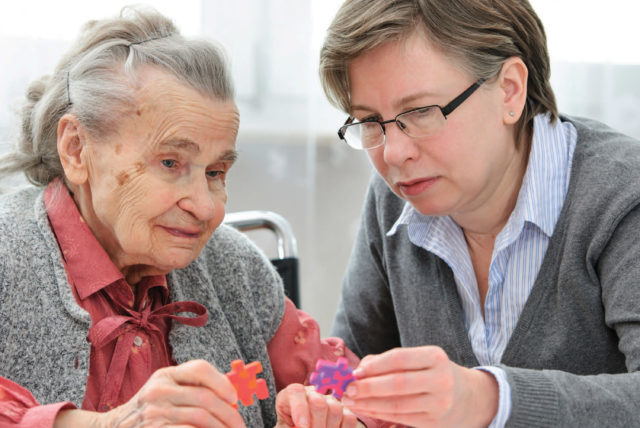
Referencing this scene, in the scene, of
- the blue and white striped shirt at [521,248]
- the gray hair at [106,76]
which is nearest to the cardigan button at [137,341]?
the gray hair at [106,76]

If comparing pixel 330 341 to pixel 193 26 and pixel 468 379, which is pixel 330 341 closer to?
pixel 468 379

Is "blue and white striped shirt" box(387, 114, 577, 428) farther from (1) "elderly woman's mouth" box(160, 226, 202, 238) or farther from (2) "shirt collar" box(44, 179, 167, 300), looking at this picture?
(2) "shirt collar" box(44, 179, 167, 300)

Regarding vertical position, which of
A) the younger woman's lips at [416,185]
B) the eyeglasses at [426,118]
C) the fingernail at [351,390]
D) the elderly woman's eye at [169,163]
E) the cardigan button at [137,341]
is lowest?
the cardigan button at [137,341]

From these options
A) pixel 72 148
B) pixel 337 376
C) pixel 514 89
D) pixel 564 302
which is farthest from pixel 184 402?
pixel 514 89

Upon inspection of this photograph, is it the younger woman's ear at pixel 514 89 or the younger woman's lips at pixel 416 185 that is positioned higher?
the younger woman's ear at pixel 514 89

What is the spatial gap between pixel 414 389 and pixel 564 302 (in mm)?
545

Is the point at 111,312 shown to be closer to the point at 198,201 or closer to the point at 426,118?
the point at 198,201

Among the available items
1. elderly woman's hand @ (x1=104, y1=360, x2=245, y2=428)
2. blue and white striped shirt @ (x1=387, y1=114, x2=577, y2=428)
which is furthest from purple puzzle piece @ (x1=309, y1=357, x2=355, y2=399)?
blue and white striped shirt @ (x1=387, y1=114, x2=577, y2=428)

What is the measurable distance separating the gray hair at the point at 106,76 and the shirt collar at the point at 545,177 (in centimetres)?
63

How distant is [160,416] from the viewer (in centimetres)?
95

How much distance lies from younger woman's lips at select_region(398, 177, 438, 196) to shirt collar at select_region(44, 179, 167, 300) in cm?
57

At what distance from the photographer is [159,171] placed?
1262 millimetres

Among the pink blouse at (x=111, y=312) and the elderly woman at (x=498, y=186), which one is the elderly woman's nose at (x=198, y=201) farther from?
the elderly woman at (x=498, y=186)

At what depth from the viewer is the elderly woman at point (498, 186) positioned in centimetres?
135
